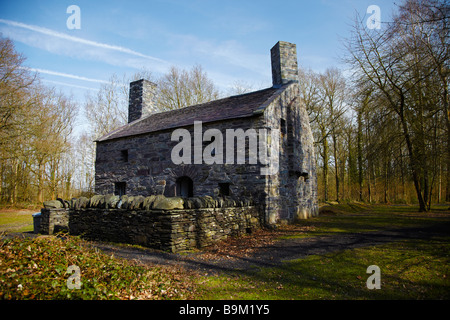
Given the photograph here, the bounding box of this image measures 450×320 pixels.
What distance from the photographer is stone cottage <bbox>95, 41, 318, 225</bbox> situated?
9.98m

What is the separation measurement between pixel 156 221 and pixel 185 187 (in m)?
5.41

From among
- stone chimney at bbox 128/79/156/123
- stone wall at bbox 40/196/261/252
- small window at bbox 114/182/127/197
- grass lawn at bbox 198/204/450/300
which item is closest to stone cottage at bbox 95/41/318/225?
small window at bbox 114/182/127/197

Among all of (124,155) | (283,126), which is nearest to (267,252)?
(283,126)

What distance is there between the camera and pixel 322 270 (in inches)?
196

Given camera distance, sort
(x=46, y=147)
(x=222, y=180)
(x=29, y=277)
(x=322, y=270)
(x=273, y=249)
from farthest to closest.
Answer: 1. (x=46, y=147)
2. (x=222, y=180)
3. (x=273, y=249)
4. (x=322, y=270)
5. (x=29, y=277)

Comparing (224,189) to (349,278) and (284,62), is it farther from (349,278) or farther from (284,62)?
(284,62)

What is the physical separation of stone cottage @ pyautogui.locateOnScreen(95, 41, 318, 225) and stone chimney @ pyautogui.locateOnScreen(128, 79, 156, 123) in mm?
2611

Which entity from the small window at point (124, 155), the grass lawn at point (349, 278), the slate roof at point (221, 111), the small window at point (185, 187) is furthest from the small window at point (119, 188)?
the grass lawn at point (349, 278)

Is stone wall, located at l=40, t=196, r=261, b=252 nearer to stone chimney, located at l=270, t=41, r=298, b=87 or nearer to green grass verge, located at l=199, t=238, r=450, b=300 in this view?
green grass verge, located at l=199, t=238, r=450, b=300

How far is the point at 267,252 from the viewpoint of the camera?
254 inches
